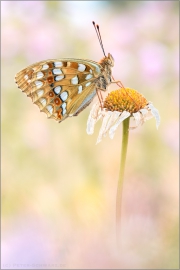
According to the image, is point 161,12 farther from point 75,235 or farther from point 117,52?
point 75,235

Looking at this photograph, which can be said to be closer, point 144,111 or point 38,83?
point 144,111

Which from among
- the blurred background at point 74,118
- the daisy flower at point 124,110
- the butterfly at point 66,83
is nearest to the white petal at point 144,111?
the daisy flower at point 124,110

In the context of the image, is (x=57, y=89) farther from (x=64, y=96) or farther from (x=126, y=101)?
(x=126, y=101)

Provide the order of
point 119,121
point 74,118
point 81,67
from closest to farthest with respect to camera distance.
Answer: point 119,121, point 81,67, point 74,118

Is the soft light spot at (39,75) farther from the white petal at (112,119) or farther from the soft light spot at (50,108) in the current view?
the white petal at (112,119)

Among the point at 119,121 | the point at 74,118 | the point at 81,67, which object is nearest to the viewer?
the point at 119,121

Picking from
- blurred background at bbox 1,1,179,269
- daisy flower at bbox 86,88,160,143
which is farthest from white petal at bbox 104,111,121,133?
blurred background at bbox 1,1,179,269

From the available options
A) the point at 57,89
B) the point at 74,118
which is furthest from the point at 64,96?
the point at 74,118

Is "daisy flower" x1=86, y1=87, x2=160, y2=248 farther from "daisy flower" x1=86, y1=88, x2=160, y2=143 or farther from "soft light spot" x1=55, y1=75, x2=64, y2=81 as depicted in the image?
"soft light spot" x1=55, y1=75, x2=64, y2=81
